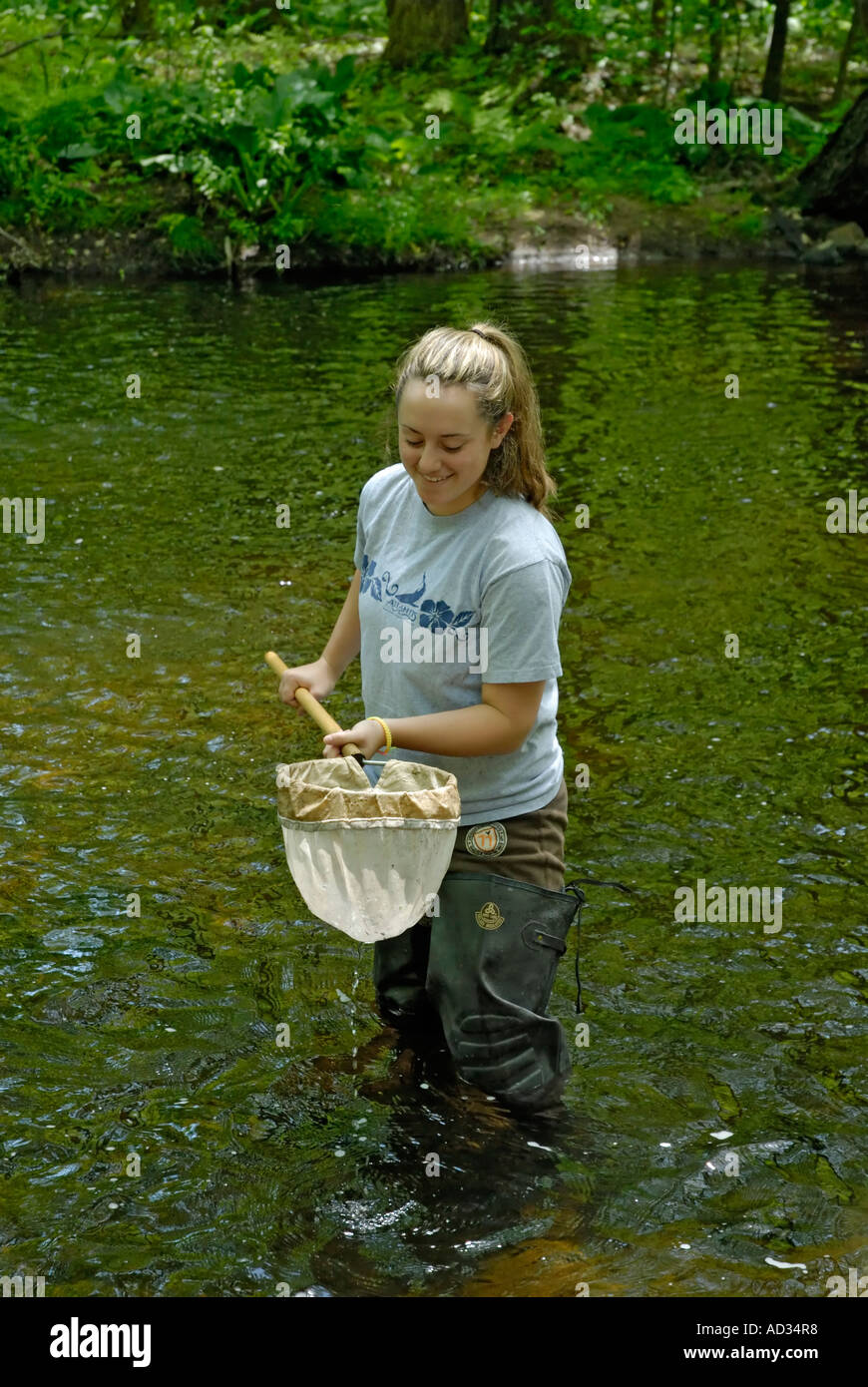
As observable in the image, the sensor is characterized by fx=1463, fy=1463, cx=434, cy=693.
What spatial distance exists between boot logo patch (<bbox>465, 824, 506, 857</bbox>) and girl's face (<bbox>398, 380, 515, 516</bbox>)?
0.66m

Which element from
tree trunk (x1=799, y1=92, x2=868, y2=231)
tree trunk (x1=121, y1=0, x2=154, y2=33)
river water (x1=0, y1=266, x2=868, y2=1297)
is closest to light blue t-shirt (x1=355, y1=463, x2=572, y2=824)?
river water (x1=0, y1=266, x2=868, y2=1297)

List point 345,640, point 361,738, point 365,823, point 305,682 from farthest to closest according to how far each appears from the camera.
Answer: point 345,640 → point 305,682 → point 361,738 → point 365,823

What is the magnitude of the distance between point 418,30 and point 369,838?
875 inches

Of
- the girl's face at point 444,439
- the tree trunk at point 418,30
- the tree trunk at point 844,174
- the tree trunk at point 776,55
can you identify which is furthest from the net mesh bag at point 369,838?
the tree trunk at point 418,30

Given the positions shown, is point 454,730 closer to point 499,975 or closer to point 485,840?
point 485,840

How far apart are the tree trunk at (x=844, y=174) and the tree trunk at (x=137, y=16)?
10649 millimetres

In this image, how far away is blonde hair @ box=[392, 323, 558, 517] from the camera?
109 inches

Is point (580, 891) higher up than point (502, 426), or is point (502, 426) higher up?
point (502, 426)

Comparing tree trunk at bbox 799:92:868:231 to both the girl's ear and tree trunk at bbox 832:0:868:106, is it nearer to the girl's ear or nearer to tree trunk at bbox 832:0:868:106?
tree trunk at bbox 832:0:868:106

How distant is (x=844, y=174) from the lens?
18.2 m

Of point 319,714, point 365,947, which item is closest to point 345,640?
point 319,714

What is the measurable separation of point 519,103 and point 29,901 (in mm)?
19483
